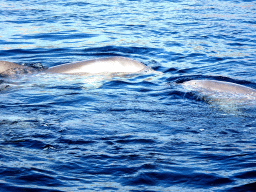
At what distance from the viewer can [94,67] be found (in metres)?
8.61

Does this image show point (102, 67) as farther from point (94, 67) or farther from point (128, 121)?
point (128, 121)

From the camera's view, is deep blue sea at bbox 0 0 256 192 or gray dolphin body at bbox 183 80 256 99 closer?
deep blue sea at bbox 0 0 256 192

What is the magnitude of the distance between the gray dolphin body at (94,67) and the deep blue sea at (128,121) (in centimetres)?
35

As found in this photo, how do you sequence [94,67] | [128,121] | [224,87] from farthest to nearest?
[94,67]
[224,87]
[128,121]

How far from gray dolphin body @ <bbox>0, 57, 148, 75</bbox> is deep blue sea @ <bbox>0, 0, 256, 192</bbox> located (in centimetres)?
35

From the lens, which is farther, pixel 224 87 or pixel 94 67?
pixel 94 67

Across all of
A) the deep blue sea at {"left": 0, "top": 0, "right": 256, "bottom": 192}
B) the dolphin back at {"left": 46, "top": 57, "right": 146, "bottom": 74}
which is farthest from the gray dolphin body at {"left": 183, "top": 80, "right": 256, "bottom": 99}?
the dolphin back at {"left": 46, "top": 57, "right": 146, "bottom": 74}

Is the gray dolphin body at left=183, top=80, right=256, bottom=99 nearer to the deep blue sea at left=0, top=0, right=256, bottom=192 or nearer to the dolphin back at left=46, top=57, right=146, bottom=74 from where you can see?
the deep blue sea at left=0, top=0, right=256, bottom=192

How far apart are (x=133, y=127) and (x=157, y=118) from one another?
22.5 inches

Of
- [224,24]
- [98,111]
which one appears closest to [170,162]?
[98,111]

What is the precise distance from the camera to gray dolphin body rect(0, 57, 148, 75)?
8342mm

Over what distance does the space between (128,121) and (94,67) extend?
3476mm

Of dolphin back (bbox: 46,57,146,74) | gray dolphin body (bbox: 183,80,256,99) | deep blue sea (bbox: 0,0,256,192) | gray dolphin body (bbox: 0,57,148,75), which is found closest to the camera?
deep blue sea (bbox: 0,0,256,192)

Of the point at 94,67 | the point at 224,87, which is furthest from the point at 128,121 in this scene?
the point at 94,67
